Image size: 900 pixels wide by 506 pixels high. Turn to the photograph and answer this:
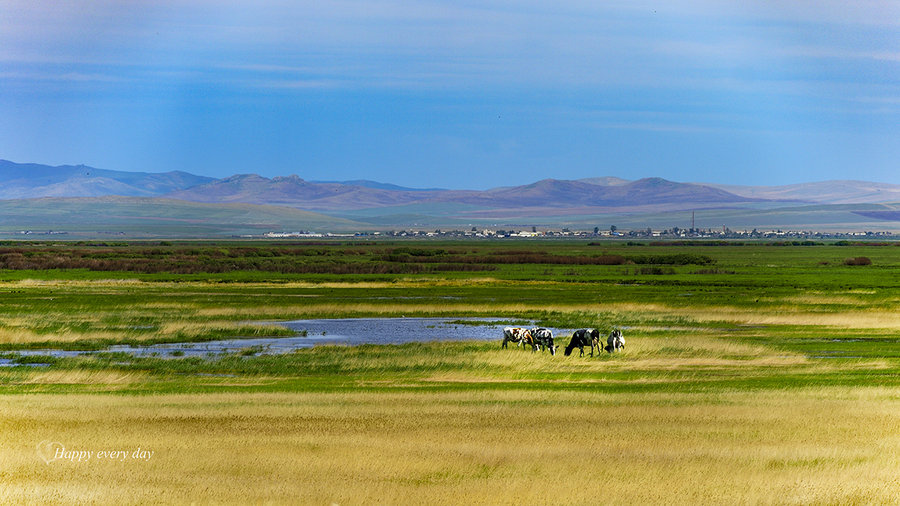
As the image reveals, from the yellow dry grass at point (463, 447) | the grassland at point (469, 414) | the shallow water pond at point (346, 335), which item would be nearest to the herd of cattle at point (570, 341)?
the grassland at point (469, 414)

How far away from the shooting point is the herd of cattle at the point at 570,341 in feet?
116

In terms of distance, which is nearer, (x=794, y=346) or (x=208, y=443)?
(x=208, y=443)

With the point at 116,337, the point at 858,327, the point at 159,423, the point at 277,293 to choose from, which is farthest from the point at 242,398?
the point at 277,293

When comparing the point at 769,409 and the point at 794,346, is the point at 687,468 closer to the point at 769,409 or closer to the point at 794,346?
the point at 769,409

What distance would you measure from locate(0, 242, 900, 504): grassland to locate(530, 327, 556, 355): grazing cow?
1.07 m

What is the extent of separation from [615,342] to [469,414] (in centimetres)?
1314

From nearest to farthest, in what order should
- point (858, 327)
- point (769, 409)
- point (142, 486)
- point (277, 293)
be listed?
point (142, 486)
point (769, 409)
point (858, 327)
point (277, 293)

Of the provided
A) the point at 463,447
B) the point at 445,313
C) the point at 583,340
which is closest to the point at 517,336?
the point at 583,340

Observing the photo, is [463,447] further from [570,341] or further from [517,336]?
[517,336]

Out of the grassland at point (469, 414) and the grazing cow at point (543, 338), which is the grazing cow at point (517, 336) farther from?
the grassland at point (469, 414)

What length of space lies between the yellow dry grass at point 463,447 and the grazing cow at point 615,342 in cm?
870

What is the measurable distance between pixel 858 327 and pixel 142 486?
3526 centimetres

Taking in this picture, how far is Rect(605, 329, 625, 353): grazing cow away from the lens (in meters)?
35.7

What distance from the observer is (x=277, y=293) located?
232ft
